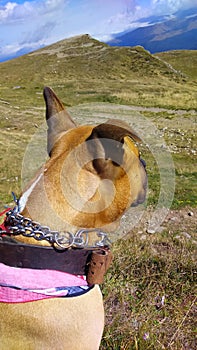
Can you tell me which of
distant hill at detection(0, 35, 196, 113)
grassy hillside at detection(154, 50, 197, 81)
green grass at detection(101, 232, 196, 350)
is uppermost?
green grass at detection(101, 232, 196, 350)

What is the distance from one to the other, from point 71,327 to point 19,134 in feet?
44.0

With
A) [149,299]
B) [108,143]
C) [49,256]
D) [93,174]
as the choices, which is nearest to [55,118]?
[93,174]

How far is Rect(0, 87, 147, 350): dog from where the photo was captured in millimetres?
2301

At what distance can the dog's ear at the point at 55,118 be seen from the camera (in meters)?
3.01

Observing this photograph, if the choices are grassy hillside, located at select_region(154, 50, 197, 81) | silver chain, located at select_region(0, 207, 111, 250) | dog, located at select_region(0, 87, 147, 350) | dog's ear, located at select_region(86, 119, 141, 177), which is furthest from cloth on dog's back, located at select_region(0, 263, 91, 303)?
grassy hillside, located at select_region(154, 50, 197, 81)

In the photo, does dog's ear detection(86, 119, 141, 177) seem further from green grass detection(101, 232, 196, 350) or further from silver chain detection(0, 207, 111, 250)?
green grass detection(101, 232, 196, 350)

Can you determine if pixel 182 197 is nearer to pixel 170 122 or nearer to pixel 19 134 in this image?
pixel 19 134

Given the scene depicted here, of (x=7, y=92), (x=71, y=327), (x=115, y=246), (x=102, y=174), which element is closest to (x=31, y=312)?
(x=71, y=327)

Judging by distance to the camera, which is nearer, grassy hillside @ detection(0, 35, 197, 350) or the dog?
the dog

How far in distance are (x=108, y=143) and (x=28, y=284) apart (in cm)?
99

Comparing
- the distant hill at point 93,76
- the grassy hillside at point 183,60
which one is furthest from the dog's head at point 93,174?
the grassy hillside at point 183,60

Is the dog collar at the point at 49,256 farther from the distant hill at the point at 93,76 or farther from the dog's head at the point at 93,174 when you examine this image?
the distant hill at the point at 93,76

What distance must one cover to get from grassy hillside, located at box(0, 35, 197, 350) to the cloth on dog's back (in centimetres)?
111

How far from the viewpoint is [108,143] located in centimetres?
217
